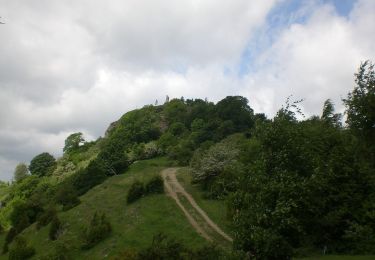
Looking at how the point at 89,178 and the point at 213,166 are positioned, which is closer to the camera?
the point at 213,166

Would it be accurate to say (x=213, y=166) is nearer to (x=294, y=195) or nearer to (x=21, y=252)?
(x=21, y=252)

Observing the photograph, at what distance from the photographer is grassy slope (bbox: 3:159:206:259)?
141 ft

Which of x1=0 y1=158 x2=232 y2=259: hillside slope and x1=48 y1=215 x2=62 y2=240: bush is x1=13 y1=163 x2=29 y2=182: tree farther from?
x1=48 y1=215 x2=62 y2=240: bush

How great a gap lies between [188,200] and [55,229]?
1563cm

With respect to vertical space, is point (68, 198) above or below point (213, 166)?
below

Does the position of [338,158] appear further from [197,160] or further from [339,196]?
[197,160]

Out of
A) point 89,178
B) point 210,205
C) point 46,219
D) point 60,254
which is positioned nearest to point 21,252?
point 60,254

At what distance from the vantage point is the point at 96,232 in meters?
45.6

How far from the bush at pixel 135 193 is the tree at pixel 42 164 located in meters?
60.4

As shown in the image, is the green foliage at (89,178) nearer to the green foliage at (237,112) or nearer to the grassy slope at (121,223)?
the grassy slope at (121,223)

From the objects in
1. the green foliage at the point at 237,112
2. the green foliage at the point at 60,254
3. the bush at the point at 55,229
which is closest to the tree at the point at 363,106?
the green foliage at the point at 60,254

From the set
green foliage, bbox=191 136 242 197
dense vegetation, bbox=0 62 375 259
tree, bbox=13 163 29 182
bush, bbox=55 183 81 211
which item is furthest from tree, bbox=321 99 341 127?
tree, bbox=13 163 29 182

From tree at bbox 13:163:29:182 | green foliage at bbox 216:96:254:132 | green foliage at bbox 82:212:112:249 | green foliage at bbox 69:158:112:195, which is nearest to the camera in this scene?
green foliage at bbox 82:212:112:249

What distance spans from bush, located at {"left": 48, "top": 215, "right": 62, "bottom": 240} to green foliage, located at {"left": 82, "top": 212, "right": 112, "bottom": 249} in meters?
5.36
